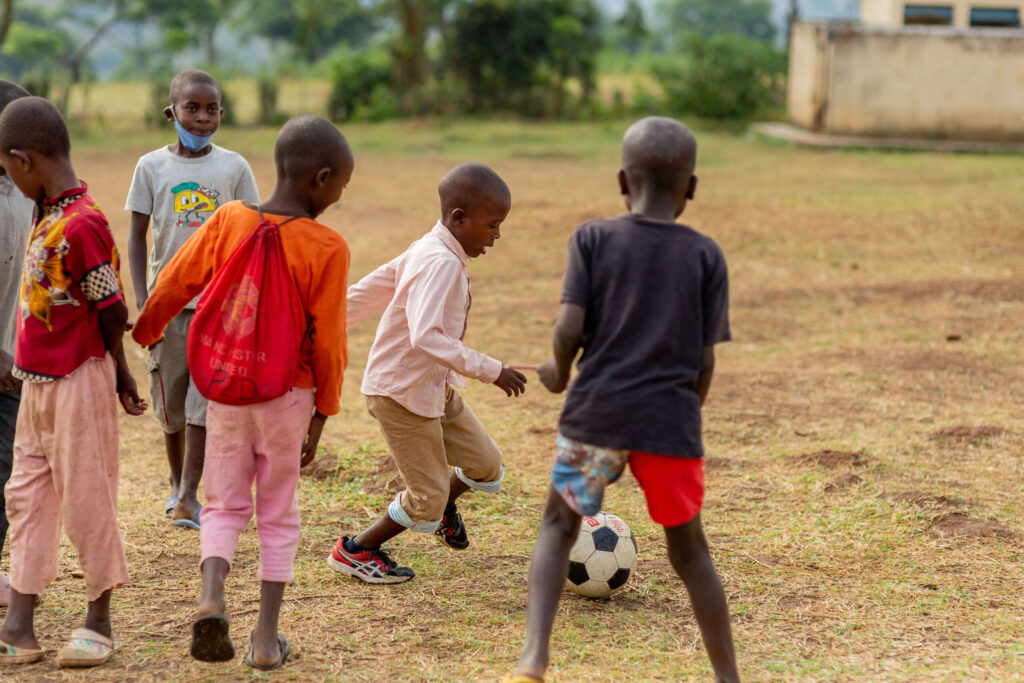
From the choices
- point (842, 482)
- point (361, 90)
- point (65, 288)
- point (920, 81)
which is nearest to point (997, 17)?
point (920, 81)

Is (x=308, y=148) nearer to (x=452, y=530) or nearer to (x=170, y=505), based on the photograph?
(x=452, y=530)

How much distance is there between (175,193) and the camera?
417cm

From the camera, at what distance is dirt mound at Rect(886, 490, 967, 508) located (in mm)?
4484

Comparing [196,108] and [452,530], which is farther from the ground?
[196,108]

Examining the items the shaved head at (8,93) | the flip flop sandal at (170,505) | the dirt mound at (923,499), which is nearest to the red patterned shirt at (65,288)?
the shaved head at (8,93)

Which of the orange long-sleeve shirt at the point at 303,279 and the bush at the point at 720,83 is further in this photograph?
the bush at the point at 720,83

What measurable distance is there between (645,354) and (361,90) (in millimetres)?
22122

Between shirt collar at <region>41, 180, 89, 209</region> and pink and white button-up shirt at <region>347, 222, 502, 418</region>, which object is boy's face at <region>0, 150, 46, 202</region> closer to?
shirt collar at <region>41, 180, 89, 209</region>

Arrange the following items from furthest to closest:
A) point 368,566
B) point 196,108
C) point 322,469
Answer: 1. point 322,469
2. point 196,108
3. point 368,566

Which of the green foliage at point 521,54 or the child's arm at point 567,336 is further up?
the green foliage at point 521,54

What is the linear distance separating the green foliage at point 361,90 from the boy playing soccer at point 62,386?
2060cm

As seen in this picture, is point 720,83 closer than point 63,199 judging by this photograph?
No

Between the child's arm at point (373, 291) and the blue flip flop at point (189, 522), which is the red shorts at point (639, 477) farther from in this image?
the blue flip flop at point (189, 522)

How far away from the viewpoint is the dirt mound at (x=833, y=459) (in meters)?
5.02
